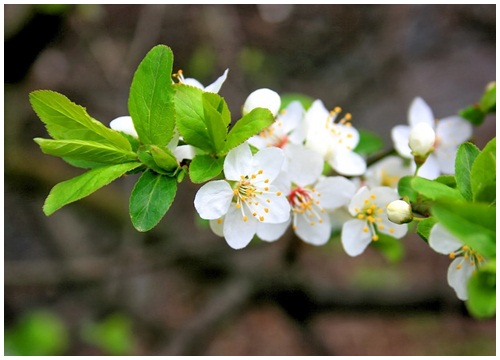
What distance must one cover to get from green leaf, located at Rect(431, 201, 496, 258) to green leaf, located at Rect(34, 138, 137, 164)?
0.45m

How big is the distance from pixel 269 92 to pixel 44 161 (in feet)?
5.95

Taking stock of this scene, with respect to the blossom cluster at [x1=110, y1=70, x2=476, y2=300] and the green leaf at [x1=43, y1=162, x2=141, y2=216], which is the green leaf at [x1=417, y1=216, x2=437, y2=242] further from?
the green leaf at [x1=43, y1=162, x2=141, y2=216]

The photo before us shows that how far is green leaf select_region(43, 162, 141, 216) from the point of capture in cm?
81

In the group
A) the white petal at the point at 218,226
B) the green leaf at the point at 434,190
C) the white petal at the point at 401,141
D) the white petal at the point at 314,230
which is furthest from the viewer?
the white petal at the point at 401,141

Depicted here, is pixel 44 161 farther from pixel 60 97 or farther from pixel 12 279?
pixel 60 97

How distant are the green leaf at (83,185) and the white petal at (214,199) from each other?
0.11 meters

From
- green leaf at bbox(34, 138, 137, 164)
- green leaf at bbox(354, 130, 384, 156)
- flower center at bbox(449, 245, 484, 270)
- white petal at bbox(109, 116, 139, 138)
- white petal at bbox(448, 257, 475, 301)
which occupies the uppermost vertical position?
Answer: green leaf at bbox(354, 130, 384, 156)

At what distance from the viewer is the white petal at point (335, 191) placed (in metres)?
1.07

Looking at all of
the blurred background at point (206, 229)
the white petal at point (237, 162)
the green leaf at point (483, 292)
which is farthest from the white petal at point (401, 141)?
the blurred background at point (206, 229)

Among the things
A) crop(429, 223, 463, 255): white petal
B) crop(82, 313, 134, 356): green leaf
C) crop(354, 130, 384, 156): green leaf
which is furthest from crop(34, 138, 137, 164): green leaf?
crop(82, 313, 134, 356): green leaf

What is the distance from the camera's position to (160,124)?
84cm

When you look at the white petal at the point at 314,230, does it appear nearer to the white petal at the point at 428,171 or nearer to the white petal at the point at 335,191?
the white petal at the point at 335,191

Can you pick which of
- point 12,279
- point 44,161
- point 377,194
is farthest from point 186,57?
point 377,194

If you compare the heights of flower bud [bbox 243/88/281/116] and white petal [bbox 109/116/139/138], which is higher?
flower bud [bbox 243/88/281/116]
